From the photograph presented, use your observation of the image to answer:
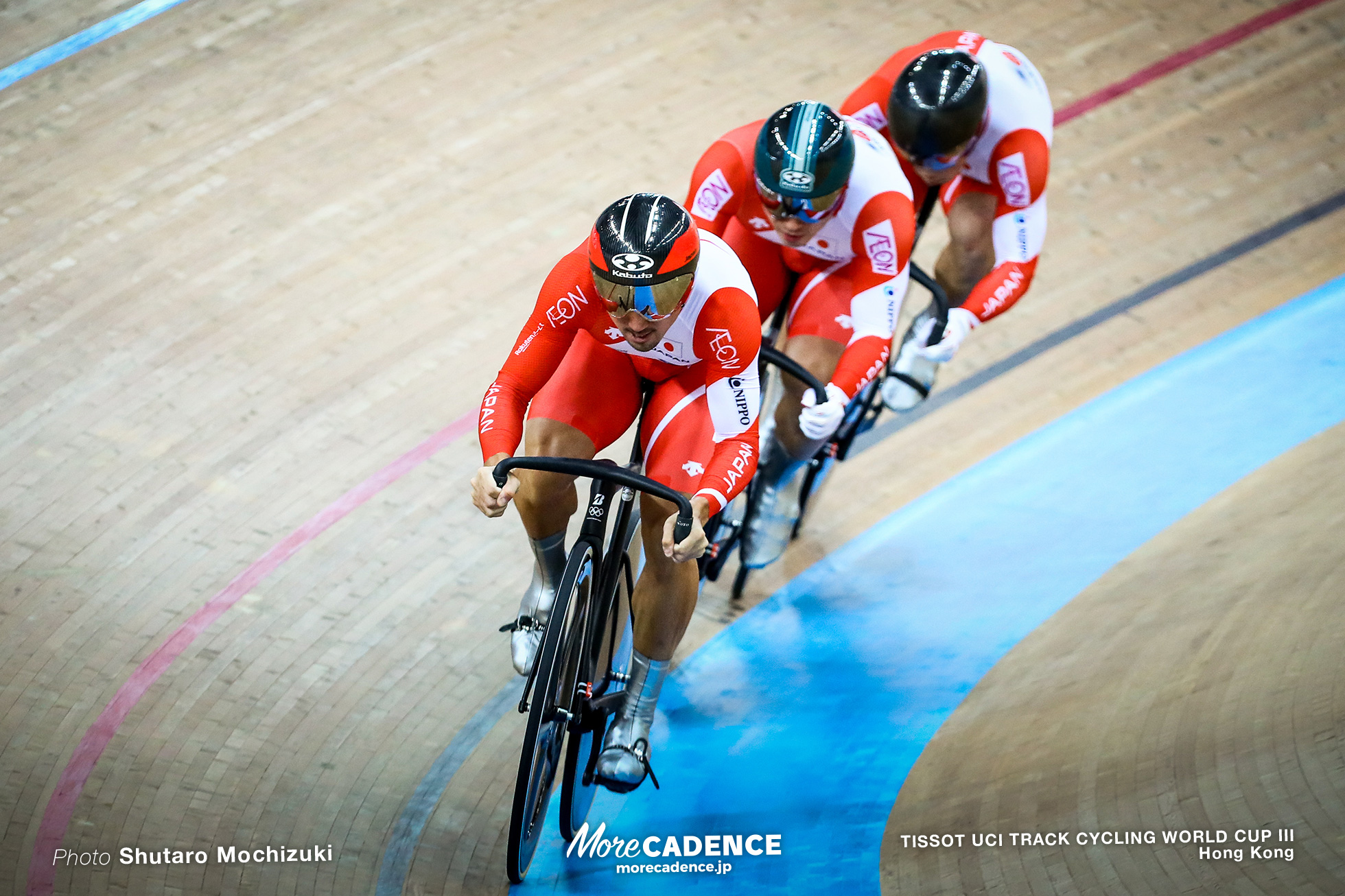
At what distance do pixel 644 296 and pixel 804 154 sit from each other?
78cm

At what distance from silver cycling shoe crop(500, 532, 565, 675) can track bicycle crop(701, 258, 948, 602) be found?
0.67 m

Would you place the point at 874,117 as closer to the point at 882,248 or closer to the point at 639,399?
the point at 882,248

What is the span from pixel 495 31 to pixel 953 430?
128 inches

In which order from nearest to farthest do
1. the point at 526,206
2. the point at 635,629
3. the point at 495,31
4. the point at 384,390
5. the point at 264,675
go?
1. the point at 635,629
2. the point at 264,675
3. the point at 384,390
4. the point at 526,206
5. the point at 495,31

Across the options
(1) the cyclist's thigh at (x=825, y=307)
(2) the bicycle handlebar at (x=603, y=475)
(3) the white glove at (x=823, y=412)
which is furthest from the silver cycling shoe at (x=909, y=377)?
(2) the bicycle handlebar at (x=603, y=475)

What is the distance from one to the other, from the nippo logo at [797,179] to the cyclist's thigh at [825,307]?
543 mm

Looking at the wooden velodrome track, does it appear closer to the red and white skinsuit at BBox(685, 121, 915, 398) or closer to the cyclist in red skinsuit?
the cyclist in red skinsuit

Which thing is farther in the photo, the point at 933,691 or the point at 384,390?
the point at 384,390

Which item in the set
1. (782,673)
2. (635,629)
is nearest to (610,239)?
(635,629)

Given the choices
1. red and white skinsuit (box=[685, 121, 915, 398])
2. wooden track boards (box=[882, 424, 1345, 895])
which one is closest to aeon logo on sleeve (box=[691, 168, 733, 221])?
red and white skinsuit (box=[685, 121, 915, 398])

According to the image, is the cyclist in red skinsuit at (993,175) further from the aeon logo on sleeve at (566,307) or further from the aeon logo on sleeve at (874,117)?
the aeon logo on sleeve at (566,307)

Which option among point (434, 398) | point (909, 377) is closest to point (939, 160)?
point (909, 377)

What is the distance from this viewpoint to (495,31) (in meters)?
6.50

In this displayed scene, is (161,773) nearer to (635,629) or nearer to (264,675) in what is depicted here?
(264,675)
